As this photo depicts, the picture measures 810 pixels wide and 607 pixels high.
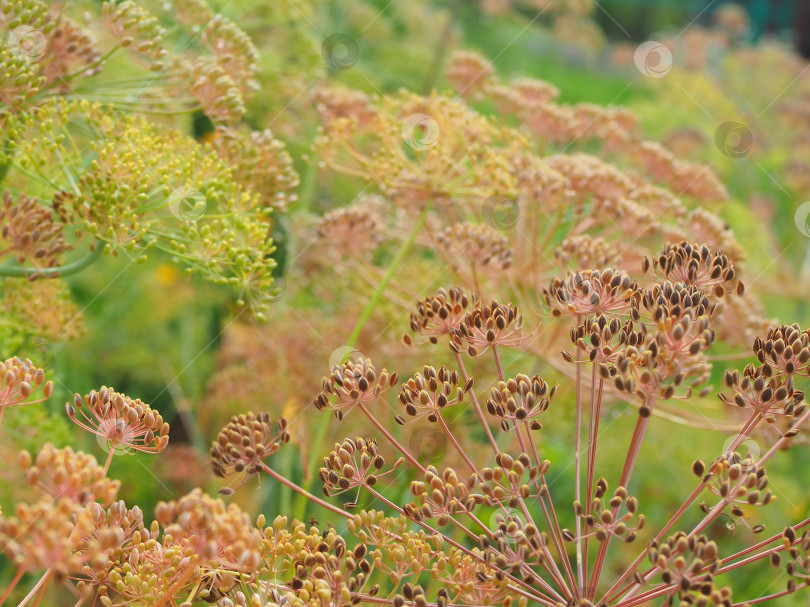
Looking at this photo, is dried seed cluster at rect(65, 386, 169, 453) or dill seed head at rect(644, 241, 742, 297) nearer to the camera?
dried seed cluster at rect(65, 386, 169, 453)

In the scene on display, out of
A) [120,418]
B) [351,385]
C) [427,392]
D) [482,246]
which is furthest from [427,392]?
[482,246]

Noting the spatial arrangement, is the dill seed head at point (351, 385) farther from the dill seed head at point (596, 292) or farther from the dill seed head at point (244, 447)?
the dill seed head at point (596, 292)

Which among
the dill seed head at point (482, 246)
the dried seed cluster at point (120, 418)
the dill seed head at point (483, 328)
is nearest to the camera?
the dried seed cluster at point (120, 418)

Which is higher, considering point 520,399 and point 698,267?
point 698,267

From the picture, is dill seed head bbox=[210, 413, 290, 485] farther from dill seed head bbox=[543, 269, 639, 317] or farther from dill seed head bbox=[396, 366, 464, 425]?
dill seed head bbox=[543, 269, 639, 317]

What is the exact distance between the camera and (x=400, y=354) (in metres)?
1.69

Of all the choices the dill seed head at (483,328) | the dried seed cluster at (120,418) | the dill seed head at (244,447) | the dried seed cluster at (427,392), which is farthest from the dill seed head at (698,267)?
the dried seed cluster at (120,418)

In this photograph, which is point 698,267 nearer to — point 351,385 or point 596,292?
point 596,292

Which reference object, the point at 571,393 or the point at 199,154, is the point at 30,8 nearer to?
the point at 199,154

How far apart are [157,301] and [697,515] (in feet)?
6.51

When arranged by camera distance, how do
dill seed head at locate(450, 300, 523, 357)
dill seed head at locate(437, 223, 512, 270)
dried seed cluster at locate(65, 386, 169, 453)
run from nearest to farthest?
1. dried seed cluster at locate(65, 386, 169, 453)
2. dill seed head at locate(450, 300, 523, 357)
3. dill seed head at locate(437, 223, 512, 270)

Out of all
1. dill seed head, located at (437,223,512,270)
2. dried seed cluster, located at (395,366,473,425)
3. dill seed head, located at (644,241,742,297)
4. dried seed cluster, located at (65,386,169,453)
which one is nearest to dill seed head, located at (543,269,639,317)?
dill seed head, located at (644,241,742,297)

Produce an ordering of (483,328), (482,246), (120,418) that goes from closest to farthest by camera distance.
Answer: (120,418) → (483,328) → (482,246)

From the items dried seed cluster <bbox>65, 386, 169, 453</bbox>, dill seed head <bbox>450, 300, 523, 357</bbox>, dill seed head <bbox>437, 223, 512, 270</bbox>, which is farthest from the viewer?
dill seed head <bbox>437, 223, 512, 270</bbox>
